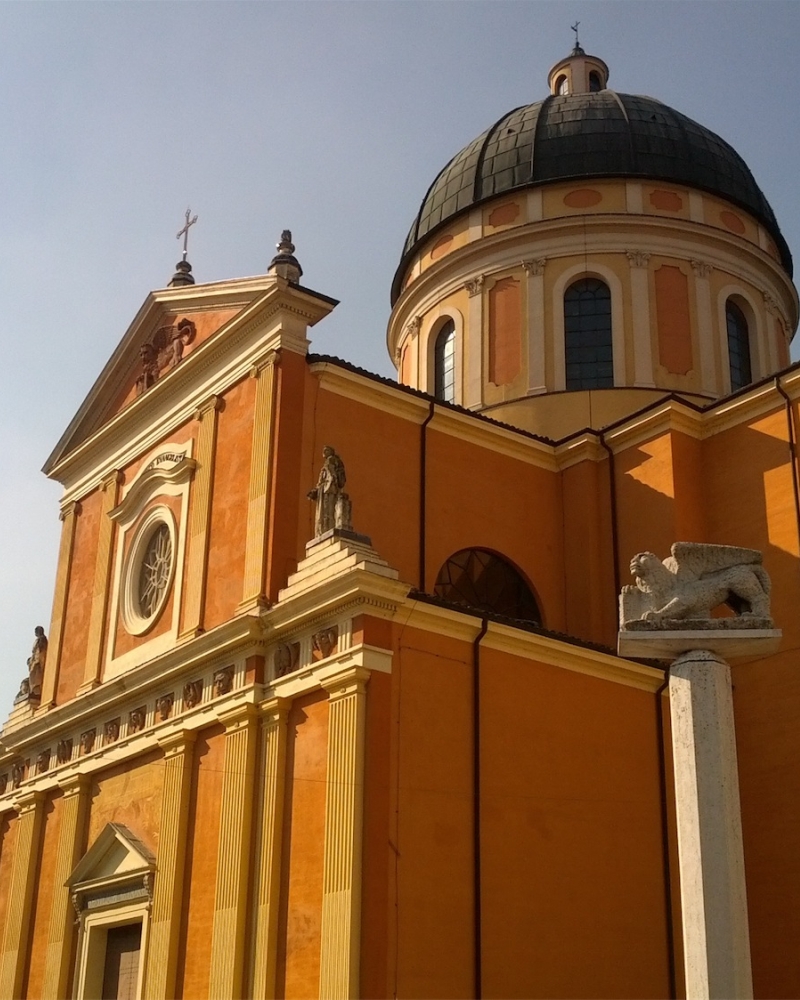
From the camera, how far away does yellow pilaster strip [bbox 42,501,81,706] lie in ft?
66.2

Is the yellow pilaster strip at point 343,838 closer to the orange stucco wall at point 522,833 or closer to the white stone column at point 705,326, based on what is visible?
the orange stucco wall at point 522,833

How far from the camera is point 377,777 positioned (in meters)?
13.0

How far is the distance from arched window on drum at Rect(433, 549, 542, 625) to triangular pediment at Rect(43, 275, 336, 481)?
370 cm

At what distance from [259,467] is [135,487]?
3.52 meters

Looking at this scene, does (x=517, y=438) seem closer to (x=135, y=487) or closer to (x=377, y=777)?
(x=135, y=487)

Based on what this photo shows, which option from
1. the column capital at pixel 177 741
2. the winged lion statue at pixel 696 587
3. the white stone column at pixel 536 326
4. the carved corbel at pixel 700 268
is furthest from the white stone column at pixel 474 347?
the winged lion statue at pixel 696 587

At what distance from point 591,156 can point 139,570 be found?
10437mm

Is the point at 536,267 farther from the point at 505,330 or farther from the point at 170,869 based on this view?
the point at 170,869

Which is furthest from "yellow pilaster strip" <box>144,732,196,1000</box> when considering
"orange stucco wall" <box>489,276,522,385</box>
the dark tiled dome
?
the dark tiled dome

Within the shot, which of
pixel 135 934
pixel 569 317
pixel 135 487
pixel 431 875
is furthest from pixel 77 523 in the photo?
pixel 431 875

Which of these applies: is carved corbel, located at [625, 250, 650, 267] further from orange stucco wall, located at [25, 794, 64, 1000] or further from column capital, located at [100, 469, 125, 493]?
orange stucco wall, located at [25, 794, 64, 1000]

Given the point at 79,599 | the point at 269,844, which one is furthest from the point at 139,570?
the point at 269,844

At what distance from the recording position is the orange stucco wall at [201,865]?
14.4 metres

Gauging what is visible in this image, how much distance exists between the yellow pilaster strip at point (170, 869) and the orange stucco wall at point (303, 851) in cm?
199
